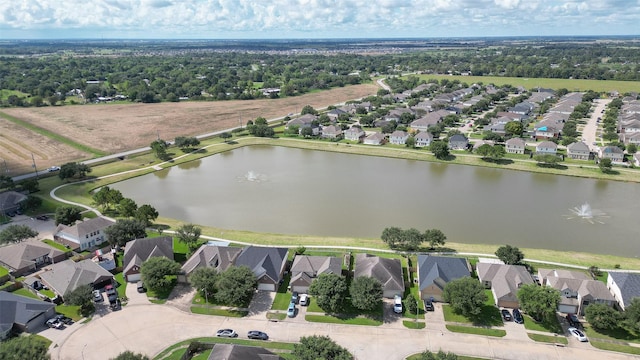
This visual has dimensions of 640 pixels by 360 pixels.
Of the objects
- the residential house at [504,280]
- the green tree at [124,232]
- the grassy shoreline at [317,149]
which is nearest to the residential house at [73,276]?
the green tree at [124,232]

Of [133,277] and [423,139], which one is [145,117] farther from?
[133,277]

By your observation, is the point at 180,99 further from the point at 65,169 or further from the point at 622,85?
the point at 622,85

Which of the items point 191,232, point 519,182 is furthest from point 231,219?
point 519,182

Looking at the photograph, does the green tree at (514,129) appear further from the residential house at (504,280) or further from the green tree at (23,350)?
the green tree at (23,350)

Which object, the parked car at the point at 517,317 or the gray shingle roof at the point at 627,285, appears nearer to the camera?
the parked car at the point at 517,317

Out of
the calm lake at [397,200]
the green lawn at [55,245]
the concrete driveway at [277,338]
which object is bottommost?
Result: the concrete driveway at [277,338]

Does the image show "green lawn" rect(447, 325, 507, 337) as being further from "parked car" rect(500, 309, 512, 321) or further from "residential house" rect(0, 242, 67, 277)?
"residential house" rect(0, 242, 67, 277)

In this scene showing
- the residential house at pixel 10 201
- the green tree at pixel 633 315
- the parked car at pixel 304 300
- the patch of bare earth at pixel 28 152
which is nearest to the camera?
the green tree at pixel 633 315

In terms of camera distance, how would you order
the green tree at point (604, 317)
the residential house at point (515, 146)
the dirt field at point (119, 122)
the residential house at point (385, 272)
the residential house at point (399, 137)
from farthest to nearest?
1. the residential house at point (399, 137)
2. the dirt field at point (119, 122)
3. the residential house at point (515, 146)
4. the residential house at point (385, 272)
5. the green tree at point (604, 317)
